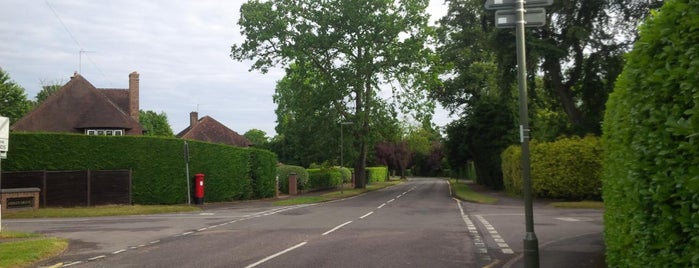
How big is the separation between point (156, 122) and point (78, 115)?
192ft

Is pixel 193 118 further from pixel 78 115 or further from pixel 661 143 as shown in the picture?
pixel 661 143

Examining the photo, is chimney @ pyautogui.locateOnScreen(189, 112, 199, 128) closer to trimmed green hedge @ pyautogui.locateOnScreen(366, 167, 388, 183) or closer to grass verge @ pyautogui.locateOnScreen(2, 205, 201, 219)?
trimmed green hedge @ pyautogui.locateOnScreen(366, 167, 388, 183)

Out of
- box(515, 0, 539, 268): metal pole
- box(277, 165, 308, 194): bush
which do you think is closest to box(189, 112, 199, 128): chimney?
box(277, 165, 308, 194): bush

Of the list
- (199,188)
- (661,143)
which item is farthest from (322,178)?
(661,143)

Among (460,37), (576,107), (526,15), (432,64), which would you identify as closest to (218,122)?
(432,64)

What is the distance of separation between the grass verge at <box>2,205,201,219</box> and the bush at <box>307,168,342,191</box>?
2400 centimetres

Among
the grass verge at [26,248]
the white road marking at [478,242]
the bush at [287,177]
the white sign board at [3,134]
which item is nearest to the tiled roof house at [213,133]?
the bush at [287,177]

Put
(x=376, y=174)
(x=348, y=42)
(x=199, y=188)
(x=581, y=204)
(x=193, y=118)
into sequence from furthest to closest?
1. (x=376, y=174)
2. (x=193, y=118)
3. (x=348, y=42)
4. (x=199, y=188)
5. (x=581, y=204)

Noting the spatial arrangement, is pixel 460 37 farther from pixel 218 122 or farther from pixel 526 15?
pixel 218 122

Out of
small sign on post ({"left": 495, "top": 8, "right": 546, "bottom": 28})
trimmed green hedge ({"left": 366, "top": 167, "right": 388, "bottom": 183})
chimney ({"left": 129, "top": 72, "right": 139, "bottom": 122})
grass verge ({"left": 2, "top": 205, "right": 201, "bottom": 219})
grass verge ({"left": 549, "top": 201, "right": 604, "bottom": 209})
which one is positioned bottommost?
grass verge ({"left": 549, "top": 201, "right": 604, "bottom": 209})

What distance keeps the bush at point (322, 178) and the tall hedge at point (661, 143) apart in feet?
142

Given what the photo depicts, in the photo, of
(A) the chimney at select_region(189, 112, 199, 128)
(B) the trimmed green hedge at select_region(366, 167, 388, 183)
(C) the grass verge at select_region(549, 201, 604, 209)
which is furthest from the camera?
(A) the chimney at select_region(189, 112, 199, 128)

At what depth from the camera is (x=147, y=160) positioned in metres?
28.2

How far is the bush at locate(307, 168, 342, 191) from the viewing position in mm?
50594
